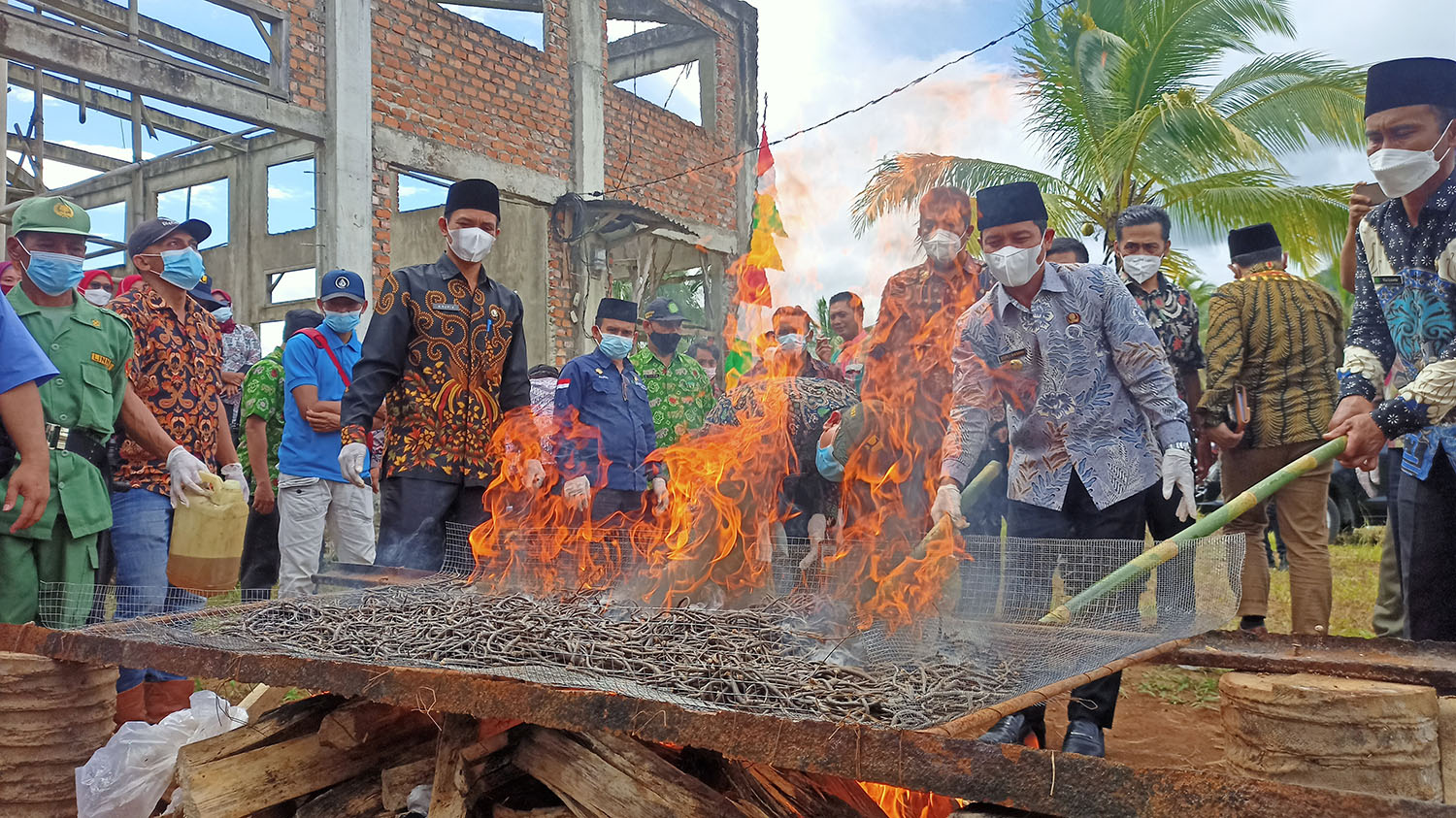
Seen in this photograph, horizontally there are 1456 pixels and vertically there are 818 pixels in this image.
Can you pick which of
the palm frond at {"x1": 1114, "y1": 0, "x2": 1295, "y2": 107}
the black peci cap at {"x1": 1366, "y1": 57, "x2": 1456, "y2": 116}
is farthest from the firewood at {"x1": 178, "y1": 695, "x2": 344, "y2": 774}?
the palm frond at {"x1": 1114, "y1": 0, "x2": 1295, "y2": 107}

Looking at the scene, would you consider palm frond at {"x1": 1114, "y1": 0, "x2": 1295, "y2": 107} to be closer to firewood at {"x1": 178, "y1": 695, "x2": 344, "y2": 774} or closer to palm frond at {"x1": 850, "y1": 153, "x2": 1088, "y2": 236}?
palm frond at {"x1": 850, "y1": 153, "x2": 1088, "y2": 236}

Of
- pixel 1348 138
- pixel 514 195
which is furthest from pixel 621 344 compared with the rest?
pixel 1348 138

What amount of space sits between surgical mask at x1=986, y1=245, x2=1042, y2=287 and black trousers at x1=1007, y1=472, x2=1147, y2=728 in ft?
2.61

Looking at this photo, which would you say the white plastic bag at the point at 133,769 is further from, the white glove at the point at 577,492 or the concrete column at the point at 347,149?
the concrete column at the point at 347,149

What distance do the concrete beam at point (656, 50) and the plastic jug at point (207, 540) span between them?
12.1 m

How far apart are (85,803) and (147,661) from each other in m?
0.82

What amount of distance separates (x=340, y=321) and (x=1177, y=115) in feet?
32.9

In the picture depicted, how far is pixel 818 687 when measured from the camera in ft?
8.41

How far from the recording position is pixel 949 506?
11.8ft

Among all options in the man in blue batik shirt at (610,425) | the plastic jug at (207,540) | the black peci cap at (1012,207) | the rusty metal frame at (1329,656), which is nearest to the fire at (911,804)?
the rusty metal frame at (1329,656)

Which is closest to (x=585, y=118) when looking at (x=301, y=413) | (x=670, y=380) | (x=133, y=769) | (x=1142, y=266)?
(x=670, y=380)

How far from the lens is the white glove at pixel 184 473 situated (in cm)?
416

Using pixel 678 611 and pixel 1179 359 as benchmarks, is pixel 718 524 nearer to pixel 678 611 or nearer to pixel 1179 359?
pixel 678 611

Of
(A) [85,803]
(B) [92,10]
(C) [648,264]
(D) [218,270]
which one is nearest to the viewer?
(A) [85,803]
